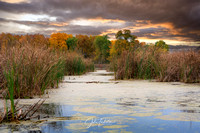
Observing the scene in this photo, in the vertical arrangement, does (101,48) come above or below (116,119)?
above

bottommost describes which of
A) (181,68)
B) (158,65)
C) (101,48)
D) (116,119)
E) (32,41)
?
(116,119)

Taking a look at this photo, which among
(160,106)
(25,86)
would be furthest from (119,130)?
(25,86)

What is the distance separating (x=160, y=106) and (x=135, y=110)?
522 mm

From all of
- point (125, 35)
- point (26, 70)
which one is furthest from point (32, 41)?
point (125, 35)

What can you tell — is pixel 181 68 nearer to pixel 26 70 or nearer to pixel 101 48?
pixel 26 70

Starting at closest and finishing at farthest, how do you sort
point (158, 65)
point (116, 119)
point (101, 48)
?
point (116, 119) → point (158, 65) → point (101, 48)

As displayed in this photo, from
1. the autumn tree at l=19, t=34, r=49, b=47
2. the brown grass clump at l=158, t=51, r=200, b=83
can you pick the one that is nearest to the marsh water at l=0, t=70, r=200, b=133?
the autumn tree at l=19, t=34, r=49, b=47

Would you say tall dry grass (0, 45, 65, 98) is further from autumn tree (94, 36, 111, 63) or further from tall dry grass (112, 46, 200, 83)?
autumn tree (94, 36, 111, 63)

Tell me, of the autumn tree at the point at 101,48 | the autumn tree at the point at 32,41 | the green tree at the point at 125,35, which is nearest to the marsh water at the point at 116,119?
the autumn tree at the point at 32,41

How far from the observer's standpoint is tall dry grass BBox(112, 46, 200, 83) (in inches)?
291

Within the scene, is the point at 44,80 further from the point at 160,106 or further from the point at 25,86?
the point at 160,106

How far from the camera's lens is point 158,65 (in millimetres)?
8031

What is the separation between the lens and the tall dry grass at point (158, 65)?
7.39 metres

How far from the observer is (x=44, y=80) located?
497 cm
